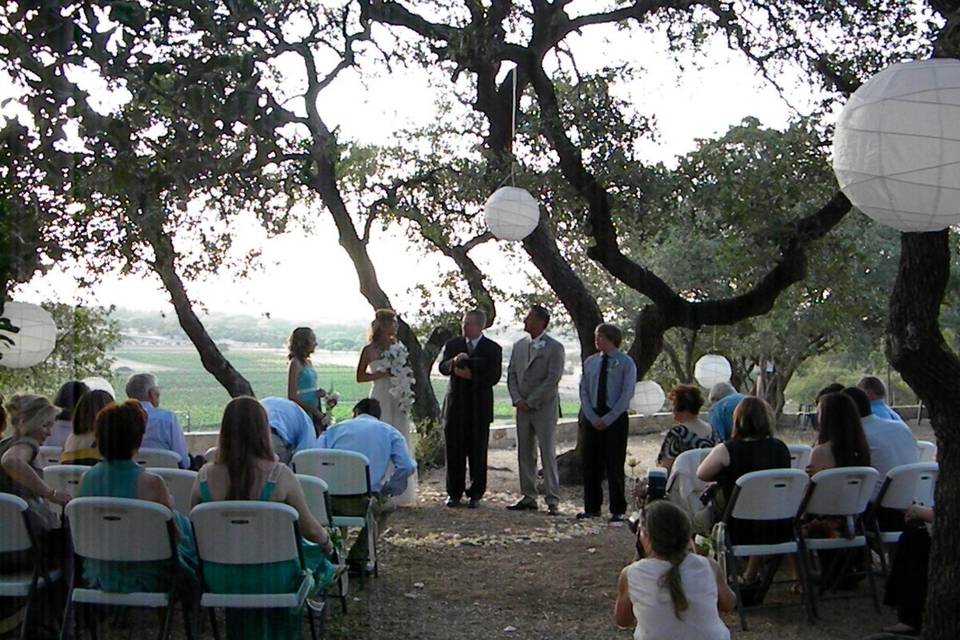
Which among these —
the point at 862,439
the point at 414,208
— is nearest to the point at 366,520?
the point at 862,439

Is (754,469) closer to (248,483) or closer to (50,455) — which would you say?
(248,483)

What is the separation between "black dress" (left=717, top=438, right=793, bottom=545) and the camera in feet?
17.3

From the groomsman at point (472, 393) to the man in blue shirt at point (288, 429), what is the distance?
254 cm

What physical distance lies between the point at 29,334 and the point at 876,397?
21.1 feet

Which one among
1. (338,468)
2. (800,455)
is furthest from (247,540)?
(800,455)

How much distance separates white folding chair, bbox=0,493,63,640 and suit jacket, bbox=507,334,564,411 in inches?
181

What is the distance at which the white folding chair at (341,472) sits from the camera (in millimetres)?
5625

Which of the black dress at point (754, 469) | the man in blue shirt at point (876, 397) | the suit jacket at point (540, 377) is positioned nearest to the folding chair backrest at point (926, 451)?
the man in blue shirt at point (876, 397)

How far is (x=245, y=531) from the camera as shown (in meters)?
3.99

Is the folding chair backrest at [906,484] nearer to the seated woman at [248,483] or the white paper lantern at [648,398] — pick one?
the seated woman at [248,483]

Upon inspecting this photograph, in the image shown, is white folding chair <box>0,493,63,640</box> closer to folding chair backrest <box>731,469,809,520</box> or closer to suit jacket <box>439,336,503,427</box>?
folding chair backrest <box>731,469,809,520</box>

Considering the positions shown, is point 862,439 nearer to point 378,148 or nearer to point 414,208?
point 414,208

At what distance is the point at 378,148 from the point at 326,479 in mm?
7585

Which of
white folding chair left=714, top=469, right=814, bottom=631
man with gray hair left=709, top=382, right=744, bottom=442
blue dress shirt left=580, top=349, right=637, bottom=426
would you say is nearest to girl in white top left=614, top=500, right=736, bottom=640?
white folding chair left=714, top=469, right=814, bottom=631
